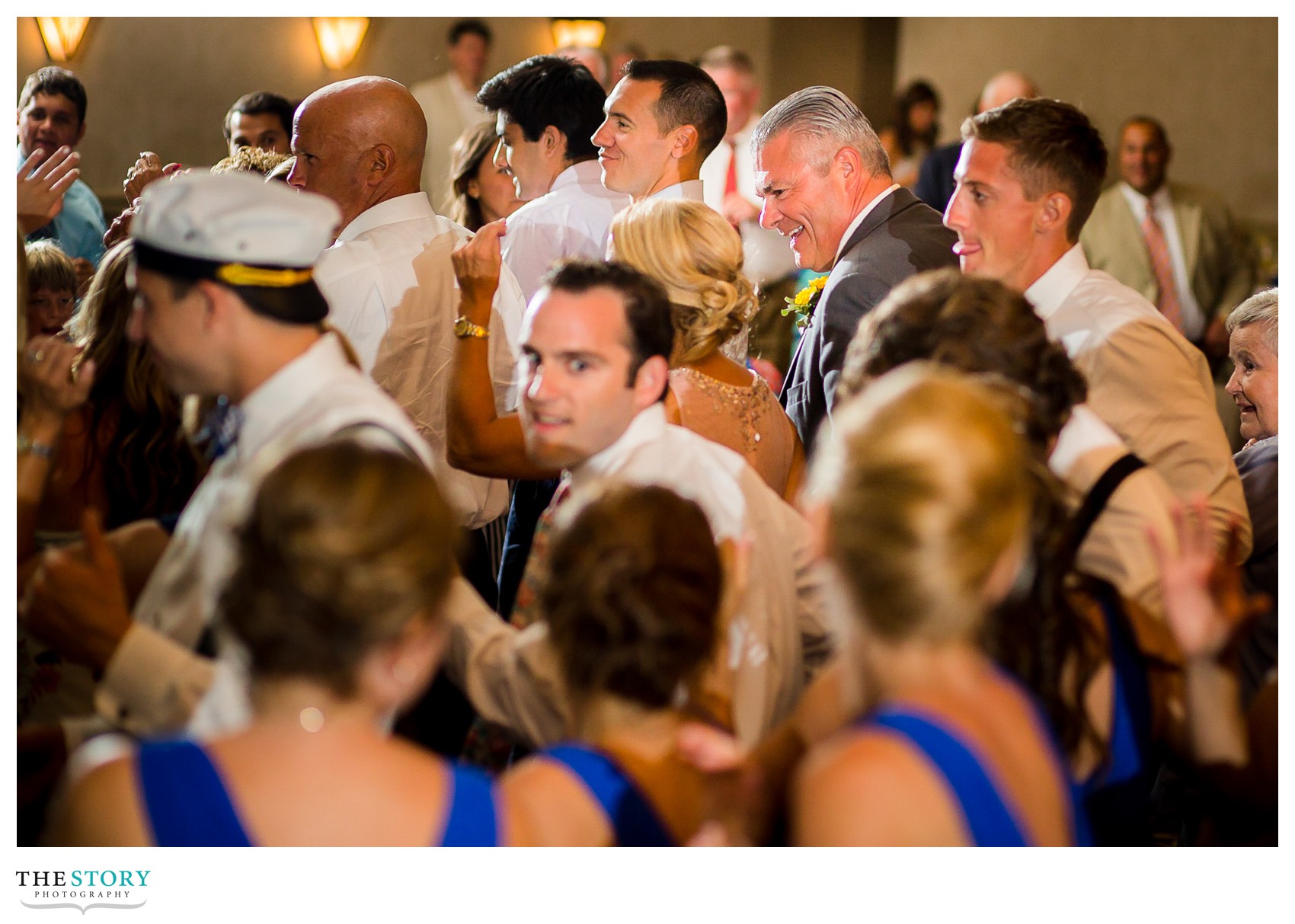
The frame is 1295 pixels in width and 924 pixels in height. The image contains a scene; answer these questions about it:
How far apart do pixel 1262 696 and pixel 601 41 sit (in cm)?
702

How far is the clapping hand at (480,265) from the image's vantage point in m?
2.57

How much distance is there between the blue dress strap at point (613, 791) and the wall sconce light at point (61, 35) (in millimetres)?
6160

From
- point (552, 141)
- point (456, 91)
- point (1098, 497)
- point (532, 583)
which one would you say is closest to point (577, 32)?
point (456, 91)

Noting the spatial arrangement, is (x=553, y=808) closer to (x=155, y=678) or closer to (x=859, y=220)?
(x=155, y=678)

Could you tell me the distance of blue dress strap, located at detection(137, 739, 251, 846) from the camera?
135 cm

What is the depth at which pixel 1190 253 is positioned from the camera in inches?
261

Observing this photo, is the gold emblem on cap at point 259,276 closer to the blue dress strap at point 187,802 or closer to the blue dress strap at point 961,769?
the blue dress strap at point 187,802

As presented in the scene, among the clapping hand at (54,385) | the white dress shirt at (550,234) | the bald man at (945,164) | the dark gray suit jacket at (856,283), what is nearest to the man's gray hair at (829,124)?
the dark gray suit jacket at (856,283)

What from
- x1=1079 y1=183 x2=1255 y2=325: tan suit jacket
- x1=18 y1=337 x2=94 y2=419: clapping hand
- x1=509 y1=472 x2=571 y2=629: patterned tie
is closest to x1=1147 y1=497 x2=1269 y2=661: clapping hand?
x1=509 y1=472 x2=571 y2=629: patterned tie

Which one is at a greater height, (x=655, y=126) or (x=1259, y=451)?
(x=655, y=126)

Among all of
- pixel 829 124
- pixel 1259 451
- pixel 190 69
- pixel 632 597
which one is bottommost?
pixel 1259 451

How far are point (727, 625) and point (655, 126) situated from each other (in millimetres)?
2248

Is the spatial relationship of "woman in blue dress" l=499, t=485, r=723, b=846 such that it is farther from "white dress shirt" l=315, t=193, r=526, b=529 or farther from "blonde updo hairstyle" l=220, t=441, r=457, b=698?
"white dress shirt" l=315, t=193, r=526, b=529

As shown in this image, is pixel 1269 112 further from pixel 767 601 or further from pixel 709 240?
pixel 767 601
